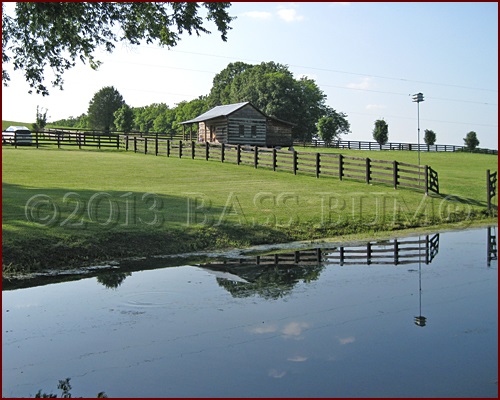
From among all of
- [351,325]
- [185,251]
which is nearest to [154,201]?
[185,251]

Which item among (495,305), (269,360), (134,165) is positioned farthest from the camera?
(134,165)

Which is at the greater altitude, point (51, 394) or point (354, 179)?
point (354, 179)

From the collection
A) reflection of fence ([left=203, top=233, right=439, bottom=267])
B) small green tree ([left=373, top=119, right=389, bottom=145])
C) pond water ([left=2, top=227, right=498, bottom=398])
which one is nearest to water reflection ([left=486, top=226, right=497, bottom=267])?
pond water ([left=2, top=227, right=498, bottom=398])

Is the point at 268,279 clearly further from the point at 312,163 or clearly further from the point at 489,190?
the point at 312,163

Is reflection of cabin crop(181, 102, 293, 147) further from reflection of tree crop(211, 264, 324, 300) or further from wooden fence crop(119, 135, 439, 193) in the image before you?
reflection of tree crop(211, 264, 324, 300)

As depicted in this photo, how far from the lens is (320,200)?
70.9 ft

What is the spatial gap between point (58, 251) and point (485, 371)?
9.42 m

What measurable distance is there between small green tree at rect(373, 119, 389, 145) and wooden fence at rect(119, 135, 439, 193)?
34.1m

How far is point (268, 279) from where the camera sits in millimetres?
11094

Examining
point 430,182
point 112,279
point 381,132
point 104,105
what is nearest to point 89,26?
point 112,279

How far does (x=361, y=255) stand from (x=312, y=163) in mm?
25264

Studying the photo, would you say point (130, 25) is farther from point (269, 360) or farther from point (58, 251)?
point (269, 360)

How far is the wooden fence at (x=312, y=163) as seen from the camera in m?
26.1

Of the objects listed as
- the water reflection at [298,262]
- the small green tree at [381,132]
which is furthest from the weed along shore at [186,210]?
the small green tree at [381,132]
